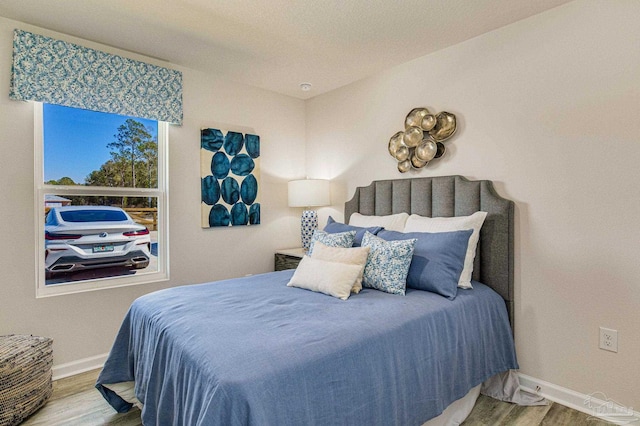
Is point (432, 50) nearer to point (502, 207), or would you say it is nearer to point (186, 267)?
point (502, 207)

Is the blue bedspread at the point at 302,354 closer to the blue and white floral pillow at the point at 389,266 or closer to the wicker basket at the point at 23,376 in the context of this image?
the blue and white floral pillow at the point at 389,266

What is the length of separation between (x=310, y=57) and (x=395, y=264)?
1901 mm

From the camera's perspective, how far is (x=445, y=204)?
106 inches

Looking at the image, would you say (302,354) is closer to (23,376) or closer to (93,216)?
(23,376)

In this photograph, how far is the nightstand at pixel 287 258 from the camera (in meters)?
3.49

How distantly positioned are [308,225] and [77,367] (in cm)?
235

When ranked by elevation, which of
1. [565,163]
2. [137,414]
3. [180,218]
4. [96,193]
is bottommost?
[137,414]

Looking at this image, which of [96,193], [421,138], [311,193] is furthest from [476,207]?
[96,193]

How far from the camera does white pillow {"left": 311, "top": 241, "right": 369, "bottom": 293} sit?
2182 mm

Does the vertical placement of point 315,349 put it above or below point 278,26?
below

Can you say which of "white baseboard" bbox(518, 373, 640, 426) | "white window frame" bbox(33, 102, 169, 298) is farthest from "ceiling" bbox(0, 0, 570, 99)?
"white baseboard" bbox(518, 373, 640, 426)

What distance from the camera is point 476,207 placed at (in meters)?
→ 2.52

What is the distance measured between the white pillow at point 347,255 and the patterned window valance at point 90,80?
182 cm

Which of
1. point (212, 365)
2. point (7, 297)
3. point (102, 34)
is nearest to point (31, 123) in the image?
point (102, 34)
